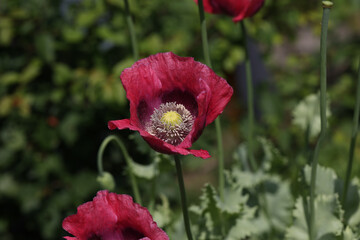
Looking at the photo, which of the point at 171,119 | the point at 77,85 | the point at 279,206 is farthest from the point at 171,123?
the point at 77,85

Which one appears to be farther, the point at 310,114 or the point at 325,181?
the point at 310,114

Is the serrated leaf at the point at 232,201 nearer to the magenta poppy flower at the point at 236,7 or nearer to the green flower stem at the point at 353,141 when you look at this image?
the green flower stem at the point at 353,141

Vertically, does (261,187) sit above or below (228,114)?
above

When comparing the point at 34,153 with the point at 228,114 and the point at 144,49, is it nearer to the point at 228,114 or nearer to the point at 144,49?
the point at 144,49

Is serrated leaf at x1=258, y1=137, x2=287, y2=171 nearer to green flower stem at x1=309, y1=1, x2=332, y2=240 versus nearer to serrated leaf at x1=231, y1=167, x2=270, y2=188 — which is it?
serrated leaf at x1=231, y1=167, x2=270, y2=188

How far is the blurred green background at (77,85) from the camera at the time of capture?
6.85 ft

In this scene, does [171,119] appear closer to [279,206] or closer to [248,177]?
[248,177]

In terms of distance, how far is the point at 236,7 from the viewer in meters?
1.03

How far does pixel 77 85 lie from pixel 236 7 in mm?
1235

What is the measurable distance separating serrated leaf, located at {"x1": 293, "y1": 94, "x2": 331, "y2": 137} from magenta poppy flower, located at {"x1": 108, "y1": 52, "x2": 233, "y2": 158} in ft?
1.25

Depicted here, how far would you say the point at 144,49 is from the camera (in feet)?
6.64

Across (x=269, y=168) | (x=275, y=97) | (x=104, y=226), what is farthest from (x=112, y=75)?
(x=104, y=226)

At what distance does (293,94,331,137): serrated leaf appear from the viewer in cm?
117

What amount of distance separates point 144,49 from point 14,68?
2.13 feet
